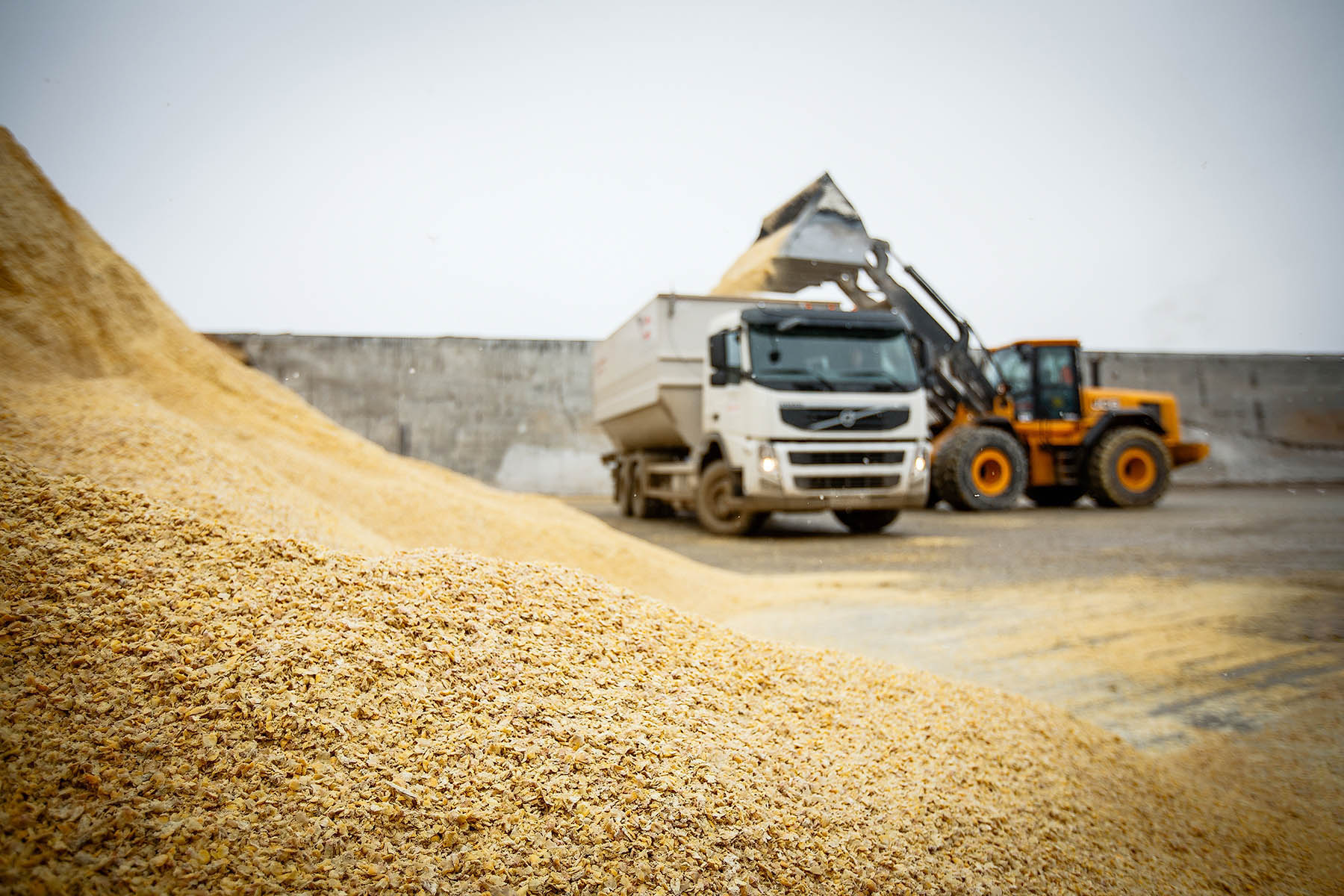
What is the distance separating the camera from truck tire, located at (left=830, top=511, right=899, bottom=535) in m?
9.20

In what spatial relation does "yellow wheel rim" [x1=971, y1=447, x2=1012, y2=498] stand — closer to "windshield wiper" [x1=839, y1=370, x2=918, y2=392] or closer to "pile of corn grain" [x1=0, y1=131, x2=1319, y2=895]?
"windshield wiper" [x1=839, y1=370, x2=918, y2=392]

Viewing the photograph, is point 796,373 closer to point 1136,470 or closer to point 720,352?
point 720,352

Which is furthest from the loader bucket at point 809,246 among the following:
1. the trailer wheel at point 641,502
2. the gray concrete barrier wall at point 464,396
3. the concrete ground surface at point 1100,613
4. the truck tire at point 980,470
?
the gray concrete barrier wall at point 464,396

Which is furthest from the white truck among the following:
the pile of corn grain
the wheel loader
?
the pile of corn grain

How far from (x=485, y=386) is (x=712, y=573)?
1246 cm

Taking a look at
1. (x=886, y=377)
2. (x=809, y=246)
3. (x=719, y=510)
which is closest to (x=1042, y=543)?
(x=886, y=377)

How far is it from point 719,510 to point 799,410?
5.52 ft

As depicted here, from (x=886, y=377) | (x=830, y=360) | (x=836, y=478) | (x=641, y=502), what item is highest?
(x=830, y=360)

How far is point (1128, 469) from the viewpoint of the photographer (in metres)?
12.1

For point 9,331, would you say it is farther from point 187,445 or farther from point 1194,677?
point 1194,677

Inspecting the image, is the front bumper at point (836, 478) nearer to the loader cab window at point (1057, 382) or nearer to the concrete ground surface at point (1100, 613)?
the concrete ground surface at point (1100, 613)

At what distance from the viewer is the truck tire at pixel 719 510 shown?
8.95 m

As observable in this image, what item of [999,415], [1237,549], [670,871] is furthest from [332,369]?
[670,871]

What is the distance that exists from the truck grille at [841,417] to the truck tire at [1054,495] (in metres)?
5.29
